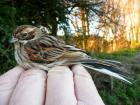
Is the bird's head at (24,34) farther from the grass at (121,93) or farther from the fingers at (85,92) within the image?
the grass at (121,93)

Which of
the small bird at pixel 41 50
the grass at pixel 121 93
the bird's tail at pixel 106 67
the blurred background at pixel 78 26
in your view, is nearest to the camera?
the bird's tail at pixel 106 67

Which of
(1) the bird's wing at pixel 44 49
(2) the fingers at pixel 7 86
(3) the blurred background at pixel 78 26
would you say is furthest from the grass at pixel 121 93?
(2) the fingers at pixel 7 86

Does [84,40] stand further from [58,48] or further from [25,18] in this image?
[58,48]

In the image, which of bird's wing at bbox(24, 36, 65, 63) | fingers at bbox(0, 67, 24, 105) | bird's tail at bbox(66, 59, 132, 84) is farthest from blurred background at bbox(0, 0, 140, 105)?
fingers at bbox(0, 67, 24, 105)

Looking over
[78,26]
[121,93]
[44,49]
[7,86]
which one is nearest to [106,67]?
[44,49]

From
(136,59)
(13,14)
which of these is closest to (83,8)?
(13,14)

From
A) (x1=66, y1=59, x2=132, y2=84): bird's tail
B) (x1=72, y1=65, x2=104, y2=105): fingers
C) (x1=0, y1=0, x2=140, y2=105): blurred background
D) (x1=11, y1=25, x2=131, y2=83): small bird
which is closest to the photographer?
(x1=72, y1=65, x2=104, y2=105): fingers

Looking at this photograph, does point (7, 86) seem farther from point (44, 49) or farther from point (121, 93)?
Answer: point (121, 93)

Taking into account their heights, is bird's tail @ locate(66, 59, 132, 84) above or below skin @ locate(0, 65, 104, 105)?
below

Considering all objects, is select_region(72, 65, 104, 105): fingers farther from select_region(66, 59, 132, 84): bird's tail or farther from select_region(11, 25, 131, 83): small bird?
select_region(11, 25, 131, 83): small bird
